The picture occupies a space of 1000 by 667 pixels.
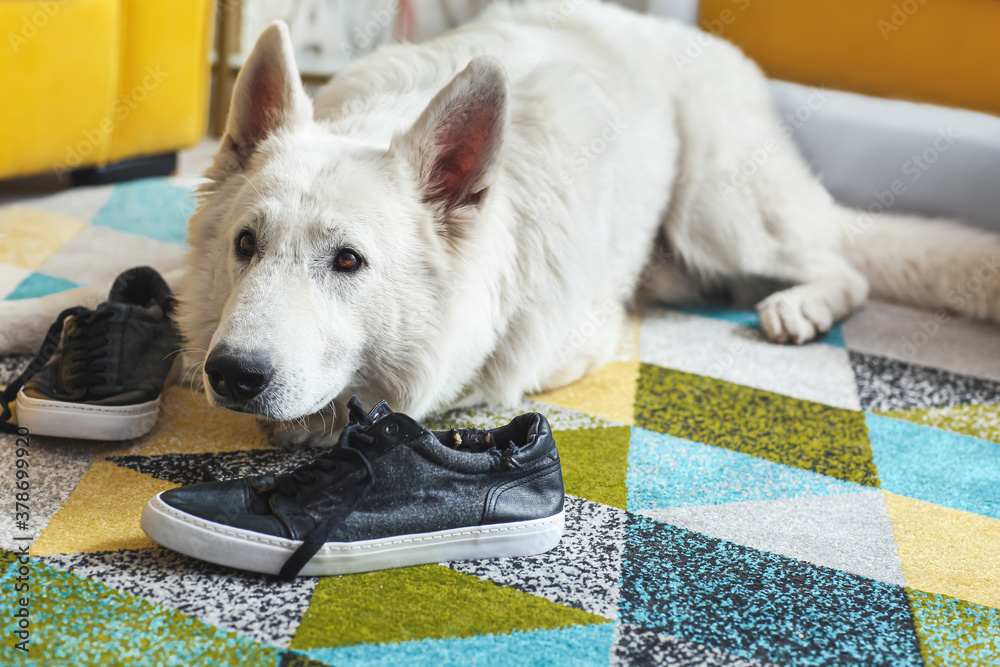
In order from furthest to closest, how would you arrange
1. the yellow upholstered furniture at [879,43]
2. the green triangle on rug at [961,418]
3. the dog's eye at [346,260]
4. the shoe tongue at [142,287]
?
the yellow upholstered furniture at [879,43]
the green triangle on rug at [961,418]
the shoe tongue at [142,287]
the dog's eye at [346,260]

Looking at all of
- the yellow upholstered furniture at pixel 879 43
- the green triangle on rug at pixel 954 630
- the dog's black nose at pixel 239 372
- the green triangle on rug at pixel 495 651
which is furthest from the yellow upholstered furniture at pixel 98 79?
the green triangle on rug at pixel 954 630

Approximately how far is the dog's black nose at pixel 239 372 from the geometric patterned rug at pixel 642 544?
28cm

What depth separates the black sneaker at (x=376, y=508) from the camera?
50.1 inches

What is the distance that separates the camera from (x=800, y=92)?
3016 mm

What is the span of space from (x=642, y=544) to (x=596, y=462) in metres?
0.29

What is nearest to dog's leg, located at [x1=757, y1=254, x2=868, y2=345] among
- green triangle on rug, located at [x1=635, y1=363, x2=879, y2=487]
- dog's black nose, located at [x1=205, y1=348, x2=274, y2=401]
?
green triangle on rug, located at [x1=635, y1=363, x2=879, y2=487]

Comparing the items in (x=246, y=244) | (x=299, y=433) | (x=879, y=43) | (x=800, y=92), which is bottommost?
(x=299, y=433)

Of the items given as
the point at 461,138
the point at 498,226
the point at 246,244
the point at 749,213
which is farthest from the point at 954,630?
the point at 749,213

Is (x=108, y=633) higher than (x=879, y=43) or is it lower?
lower

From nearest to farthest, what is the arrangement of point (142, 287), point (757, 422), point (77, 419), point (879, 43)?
point (77, 419), point (142, 287), point (757, 422), point (879, 43)

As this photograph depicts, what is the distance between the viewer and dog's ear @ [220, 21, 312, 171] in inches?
64.1

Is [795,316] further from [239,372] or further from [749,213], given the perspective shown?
[239,372]

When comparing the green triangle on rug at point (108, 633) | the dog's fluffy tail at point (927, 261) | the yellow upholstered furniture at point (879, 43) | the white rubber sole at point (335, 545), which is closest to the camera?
the green triangle on rug at point (108, 633)

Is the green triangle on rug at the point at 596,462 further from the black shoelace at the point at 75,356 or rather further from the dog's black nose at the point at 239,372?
the black shoelace at the point at 75,356
